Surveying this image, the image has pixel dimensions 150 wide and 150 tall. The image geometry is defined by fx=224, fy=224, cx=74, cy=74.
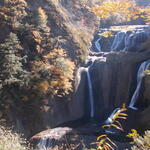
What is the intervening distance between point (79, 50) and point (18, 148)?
15.0 metres

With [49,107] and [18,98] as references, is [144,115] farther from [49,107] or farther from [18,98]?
[18,98]

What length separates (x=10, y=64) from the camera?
13922mm

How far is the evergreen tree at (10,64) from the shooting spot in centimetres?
1351

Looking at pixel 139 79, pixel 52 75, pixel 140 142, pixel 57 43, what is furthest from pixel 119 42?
pixel 140 142

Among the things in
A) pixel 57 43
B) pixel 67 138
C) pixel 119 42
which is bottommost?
pixel 67 138

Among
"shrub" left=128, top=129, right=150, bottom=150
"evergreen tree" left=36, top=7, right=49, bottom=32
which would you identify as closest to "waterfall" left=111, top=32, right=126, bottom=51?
"evergreen tree" left=36, top=7, right=49, bottom=32

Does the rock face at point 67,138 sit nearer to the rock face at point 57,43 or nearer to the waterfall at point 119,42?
the rock face at point 57,43

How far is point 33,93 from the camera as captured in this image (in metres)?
14.7

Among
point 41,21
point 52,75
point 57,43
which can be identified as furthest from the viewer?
point 57,43

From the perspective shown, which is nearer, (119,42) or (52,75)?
(52,75)

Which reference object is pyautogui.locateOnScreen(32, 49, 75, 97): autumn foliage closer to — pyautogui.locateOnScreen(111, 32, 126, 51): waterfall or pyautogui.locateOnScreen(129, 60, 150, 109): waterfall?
pyautogui.locateOnScreen(129, 60, 150, 109): waterfall

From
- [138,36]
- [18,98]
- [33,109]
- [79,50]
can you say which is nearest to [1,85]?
[18,98]

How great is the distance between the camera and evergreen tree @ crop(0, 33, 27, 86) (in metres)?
13.5

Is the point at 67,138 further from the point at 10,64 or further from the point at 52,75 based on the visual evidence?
the point at 10,64
